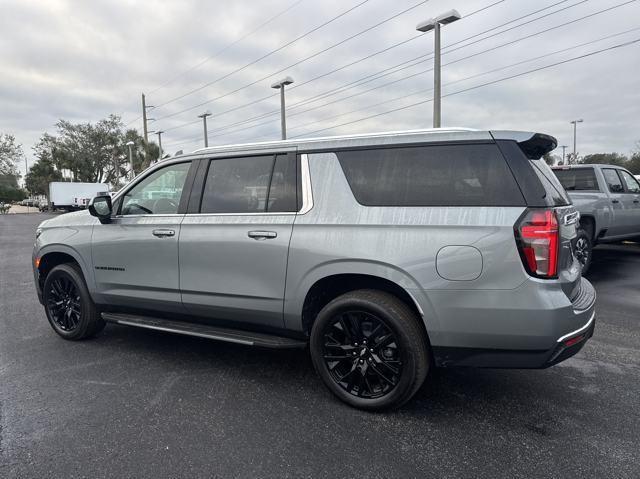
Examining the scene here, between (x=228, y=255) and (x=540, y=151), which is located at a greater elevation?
(x=540, y=151)

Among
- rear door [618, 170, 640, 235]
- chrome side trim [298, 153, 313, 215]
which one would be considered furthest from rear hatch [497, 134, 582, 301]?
rear door [618, 170, 640, 235]

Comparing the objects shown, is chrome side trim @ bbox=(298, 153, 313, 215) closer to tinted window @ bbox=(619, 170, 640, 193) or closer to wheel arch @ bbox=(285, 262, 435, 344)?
wheel arch @ bbox=(285, 262, 435, 344)

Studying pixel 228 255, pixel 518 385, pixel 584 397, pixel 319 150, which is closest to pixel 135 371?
pixel 228 255

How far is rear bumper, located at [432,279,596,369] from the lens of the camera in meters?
2.58

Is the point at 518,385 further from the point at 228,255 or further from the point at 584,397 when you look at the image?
the point at 228,255

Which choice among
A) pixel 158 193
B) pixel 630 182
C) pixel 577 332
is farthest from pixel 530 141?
pixel 630 182

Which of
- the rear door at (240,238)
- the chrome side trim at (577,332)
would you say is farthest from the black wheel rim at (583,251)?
the rear door at (240,238)

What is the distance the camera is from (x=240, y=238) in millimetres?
3438

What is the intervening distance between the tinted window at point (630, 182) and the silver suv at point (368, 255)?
22.9 feet

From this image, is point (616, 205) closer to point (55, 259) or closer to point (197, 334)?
point (197, 334)

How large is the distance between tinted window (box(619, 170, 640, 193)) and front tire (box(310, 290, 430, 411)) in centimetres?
813

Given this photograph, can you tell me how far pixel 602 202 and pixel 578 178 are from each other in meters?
0.67

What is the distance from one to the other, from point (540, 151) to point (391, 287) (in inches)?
52.2

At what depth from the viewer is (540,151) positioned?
2.95 metres
